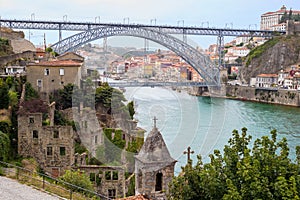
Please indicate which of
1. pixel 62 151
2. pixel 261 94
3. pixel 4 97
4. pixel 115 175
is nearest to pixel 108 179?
pixel 115 175

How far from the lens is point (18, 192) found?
567 centimetres

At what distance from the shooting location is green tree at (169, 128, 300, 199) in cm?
441

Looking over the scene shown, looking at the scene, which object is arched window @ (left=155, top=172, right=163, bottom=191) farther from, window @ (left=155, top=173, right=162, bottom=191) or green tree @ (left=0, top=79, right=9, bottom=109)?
green tree @ (left=0, top=79, right=9, bottom=109)

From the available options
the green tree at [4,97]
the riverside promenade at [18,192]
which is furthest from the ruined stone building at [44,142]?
the riverside promenade at [18,192]

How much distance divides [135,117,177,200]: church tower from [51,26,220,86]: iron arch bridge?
55.7 feet

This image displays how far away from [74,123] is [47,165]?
58.6 inches

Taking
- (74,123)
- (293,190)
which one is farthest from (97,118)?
(293,190)

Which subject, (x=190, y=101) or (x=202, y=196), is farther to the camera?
(x=190, y=101)

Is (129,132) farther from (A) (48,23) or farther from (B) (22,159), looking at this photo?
(A) (48,23)

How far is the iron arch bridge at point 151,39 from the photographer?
84.3 feet

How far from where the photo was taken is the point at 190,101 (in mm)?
9383

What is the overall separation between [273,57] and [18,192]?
3839 cm

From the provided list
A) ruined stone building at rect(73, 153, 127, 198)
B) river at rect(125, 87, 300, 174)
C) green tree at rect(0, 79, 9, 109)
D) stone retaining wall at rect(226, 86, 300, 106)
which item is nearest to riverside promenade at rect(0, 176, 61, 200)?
river at rect(125, 87, 300, 174)

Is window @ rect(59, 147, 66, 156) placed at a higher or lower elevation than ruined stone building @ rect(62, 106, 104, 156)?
lower
